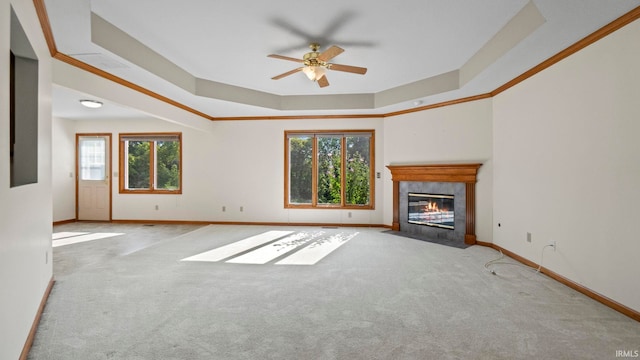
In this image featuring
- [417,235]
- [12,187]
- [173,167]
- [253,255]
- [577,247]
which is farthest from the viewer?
[173,167]

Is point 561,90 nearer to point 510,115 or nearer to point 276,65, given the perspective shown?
point 510,115

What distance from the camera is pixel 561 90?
3.35 m

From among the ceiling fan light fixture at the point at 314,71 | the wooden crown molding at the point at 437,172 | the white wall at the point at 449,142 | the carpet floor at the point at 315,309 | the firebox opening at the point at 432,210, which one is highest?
the ceiling fan light fixture at the point at 314,71

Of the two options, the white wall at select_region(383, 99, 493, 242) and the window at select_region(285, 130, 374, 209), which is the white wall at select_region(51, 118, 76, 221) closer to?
the window at select_region(285, 130, 374, 209)

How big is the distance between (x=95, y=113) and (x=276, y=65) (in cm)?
475

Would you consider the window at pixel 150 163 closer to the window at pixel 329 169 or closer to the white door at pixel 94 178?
the white door at pixel 94 178

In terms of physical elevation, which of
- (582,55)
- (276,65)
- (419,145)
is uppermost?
(276,65)

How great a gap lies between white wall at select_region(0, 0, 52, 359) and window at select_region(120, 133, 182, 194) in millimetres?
4290

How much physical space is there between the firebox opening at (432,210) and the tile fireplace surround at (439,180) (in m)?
0.17

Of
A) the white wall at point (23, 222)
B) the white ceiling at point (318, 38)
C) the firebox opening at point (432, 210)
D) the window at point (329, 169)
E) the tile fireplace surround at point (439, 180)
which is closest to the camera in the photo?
the white wall at point (23, 222)

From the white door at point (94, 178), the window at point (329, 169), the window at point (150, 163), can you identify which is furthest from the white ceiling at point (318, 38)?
the white door at point (94, 178)

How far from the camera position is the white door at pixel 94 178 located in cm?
737

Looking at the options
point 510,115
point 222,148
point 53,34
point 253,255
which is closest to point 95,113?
point 222,148

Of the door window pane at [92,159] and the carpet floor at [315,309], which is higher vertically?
the door window pane at [92,159]
